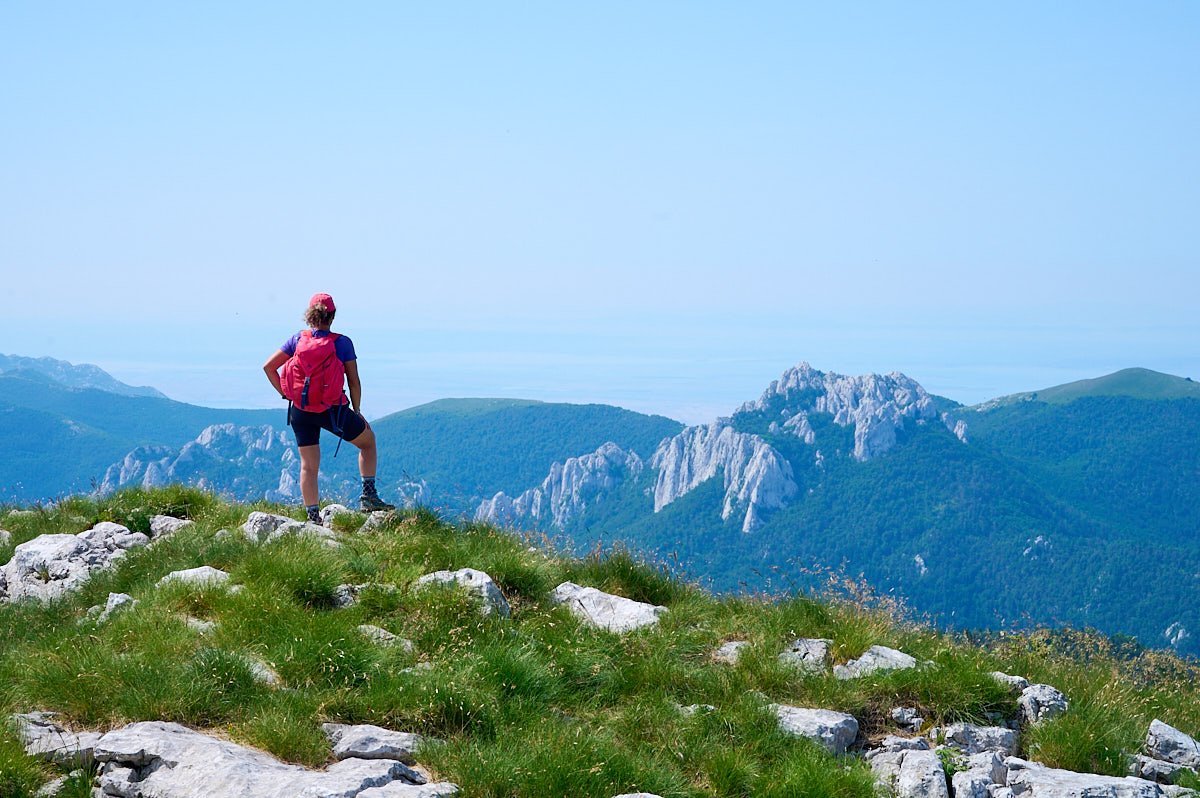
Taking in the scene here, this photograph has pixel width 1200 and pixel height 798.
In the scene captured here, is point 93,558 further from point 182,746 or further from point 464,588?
point 182,746

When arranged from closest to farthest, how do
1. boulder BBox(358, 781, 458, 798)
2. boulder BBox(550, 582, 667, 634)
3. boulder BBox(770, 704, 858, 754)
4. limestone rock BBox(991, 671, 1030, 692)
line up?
boulder BBox(358, 781, 458, 798), boulder BBox(770, 704, 858, 754), limestone rock BBox(991, 671, 1030, 692), boulder BBox(550, 582, 667, 634)

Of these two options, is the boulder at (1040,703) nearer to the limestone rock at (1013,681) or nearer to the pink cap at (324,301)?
the limestone rock at (1013,681)

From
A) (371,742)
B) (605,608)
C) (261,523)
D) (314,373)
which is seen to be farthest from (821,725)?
(314,373)

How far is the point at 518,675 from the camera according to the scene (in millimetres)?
7609

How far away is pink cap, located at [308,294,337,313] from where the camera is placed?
11.9 meters

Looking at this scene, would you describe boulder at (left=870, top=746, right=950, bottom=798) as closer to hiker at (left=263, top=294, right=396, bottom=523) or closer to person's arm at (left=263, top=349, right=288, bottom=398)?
hiker at (left=263, top=294, right=396, bottom=523)

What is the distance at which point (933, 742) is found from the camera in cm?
774

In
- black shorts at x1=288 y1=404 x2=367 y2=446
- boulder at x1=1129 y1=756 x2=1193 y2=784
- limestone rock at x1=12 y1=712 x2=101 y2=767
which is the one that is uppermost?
black shorts at x1=288 y1=404 x2=367 y2=446

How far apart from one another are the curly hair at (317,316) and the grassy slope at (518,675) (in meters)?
2.77

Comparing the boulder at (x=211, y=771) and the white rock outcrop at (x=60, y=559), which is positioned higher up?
the boulder at (x=211, y=771)

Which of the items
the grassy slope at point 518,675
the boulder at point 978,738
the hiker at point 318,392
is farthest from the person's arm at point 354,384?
the boulder at point 978,738

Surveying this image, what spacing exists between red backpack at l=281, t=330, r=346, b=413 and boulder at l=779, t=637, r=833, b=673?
6.49 meters

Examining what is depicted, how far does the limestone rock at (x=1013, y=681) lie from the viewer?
27.4ft

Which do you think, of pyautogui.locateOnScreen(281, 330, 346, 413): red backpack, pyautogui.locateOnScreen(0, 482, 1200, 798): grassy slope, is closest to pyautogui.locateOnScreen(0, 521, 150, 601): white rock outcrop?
pyautogui.locateOnScreen(0, 482, 1200, 798): grassy slope
